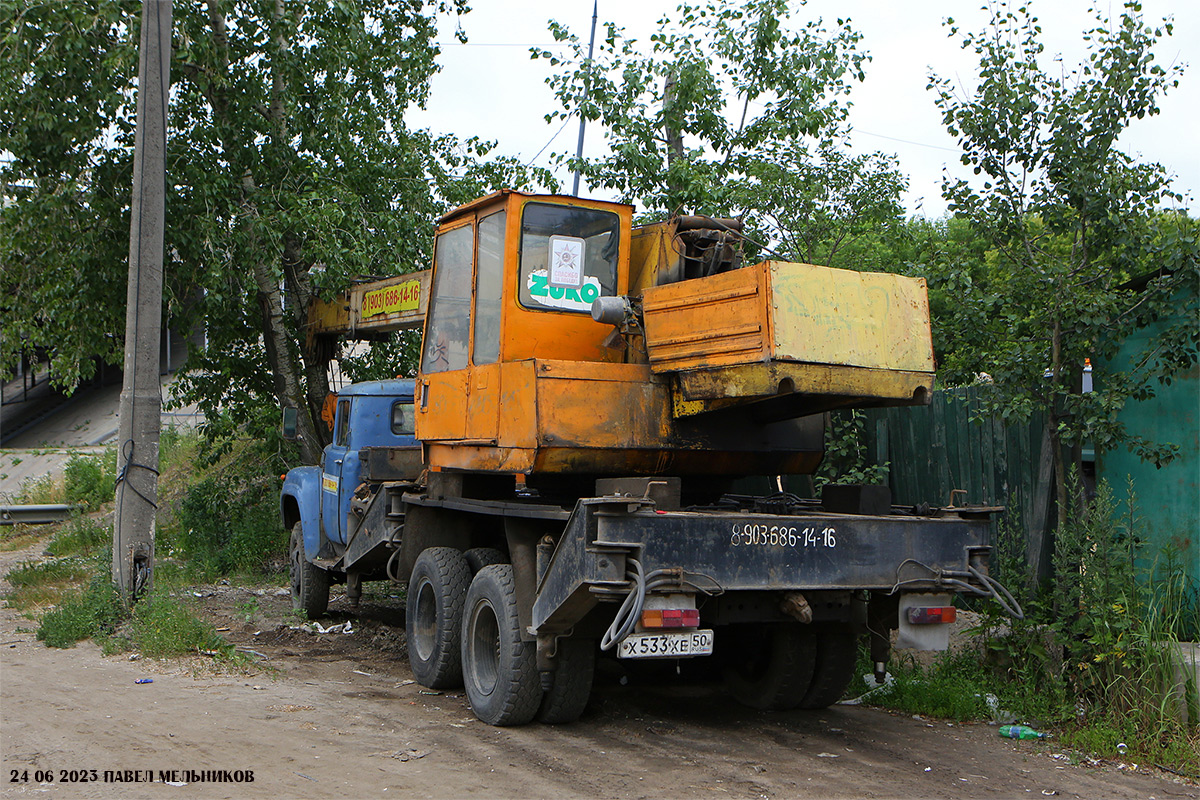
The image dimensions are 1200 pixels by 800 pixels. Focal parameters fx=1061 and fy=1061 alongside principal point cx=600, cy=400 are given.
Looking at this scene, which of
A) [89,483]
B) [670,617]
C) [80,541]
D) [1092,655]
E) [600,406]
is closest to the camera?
[670,617]

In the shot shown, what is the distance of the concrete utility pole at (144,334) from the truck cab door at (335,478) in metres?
1.60

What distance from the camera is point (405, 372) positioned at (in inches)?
574

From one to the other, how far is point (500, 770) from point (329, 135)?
10130 millimetres

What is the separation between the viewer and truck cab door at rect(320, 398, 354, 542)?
33.3ft

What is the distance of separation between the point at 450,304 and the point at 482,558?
1841 mm

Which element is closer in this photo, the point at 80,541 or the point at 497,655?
the point at 497,655

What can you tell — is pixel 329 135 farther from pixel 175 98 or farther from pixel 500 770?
pixel 500 770

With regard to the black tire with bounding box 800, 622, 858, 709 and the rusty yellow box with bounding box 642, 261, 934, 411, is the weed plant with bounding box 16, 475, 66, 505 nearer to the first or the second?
the black tire with bounding box 800, 622, 858, 709

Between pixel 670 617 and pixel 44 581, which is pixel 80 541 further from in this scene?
pixel 670 617

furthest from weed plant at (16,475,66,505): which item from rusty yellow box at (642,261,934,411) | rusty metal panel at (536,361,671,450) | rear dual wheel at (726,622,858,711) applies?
rusty yellow box at (642,261,934,411)

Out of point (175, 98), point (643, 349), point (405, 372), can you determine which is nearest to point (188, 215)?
point (175, 98)

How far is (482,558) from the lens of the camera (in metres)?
7.40

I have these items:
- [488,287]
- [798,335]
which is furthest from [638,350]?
[798,335]

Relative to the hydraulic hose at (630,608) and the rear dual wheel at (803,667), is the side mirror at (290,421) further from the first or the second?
the hydraulic hose at (630,608)
